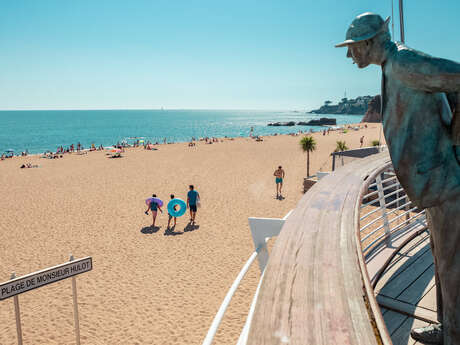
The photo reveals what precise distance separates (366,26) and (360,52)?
148 mm

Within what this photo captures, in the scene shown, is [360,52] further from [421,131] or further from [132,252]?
[132,252]

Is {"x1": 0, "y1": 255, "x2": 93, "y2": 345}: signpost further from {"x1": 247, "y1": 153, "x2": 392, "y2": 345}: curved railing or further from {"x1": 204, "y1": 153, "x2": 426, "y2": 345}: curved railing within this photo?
{"x1": 247, "y1": 153, "x2": 392, "y2": 345}: curved railing

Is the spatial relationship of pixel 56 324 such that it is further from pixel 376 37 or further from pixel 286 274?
pixel 376 37

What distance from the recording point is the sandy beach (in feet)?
22.3

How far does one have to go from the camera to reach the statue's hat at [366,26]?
6.13ft

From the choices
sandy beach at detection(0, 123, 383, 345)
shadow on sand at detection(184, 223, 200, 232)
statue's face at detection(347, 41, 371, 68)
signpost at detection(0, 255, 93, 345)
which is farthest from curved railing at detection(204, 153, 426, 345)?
shadow on sand at detection(184, 223, 200, 232)

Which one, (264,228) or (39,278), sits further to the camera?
(39,278)

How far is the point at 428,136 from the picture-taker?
5.62 feet

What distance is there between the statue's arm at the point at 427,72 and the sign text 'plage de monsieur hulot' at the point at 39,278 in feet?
13.1

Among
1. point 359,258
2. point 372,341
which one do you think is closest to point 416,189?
point 359,258

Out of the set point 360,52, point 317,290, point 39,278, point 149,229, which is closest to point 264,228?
point 317,290

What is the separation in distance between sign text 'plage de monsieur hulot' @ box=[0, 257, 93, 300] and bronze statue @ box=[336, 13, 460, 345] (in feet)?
12.6

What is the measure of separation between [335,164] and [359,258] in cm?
1396

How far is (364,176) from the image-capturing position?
11.5 ft
